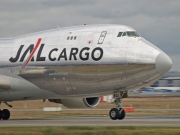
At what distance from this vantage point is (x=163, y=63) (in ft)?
112

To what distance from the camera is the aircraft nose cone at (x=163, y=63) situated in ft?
112

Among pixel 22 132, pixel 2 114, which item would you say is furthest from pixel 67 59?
pixel 22 132

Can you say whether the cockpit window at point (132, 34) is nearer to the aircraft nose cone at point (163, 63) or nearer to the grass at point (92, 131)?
the aircraft nose cone at point (163, 63)

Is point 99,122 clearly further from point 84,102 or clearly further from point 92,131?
point 92,131

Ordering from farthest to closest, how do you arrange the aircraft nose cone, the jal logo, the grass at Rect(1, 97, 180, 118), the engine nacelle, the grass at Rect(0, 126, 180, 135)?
the grass at Rect(1, 97, 180, 118) → the engine nacelle → the jal logo → the aircraft nose cone → the grass at Rect(0, 126, 180, 135)

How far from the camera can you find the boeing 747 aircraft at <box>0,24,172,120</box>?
34906 millimetres

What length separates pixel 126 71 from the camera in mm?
35031

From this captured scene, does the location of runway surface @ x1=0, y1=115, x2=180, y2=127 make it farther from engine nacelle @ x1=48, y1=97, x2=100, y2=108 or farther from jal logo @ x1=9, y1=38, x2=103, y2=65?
jal logo @ x1=9, y1=38, x2=103, y2=65

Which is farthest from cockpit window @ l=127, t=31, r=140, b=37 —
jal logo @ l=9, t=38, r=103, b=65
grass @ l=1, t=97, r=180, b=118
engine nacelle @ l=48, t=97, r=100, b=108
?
grass @ l=1, t=97, r=180, b=118

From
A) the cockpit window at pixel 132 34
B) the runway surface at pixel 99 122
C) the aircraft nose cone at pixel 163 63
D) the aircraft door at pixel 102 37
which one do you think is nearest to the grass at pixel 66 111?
the runway surface at pixel 99 122

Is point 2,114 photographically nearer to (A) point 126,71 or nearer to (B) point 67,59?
(B) point 67,59

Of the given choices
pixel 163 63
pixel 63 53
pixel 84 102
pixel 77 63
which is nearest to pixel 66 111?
pixel 84 102

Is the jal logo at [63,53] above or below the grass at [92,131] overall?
above

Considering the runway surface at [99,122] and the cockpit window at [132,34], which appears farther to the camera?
the cockpit window at [132,34]
